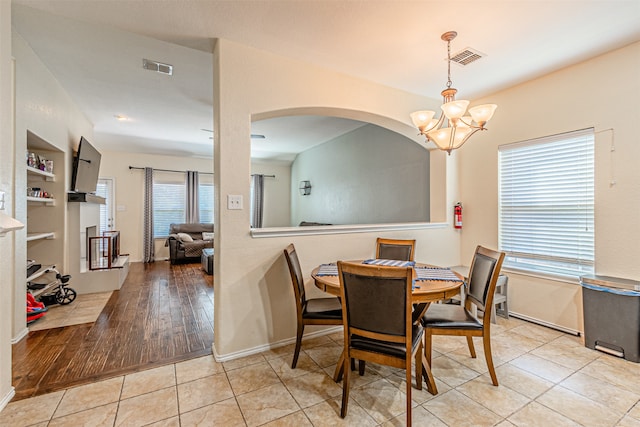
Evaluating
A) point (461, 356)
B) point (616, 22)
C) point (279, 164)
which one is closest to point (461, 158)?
point (616, 22)

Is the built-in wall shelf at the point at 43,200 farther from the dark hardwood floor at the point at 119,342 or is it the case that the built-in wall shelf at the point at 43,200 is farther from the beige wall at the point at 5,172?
the beige wall at the point at 5,172

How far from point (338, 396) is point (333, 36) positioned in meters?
2.74

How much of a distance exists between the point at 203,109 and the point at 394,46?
9.68 feet

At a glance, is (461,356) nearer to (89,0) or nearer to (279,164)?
(89,0)

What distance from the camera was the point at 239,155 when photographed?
2523mm

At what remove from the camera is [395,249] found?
3137mm

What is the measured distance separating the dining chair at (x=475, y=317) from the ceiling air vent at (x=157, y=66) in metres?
3.42

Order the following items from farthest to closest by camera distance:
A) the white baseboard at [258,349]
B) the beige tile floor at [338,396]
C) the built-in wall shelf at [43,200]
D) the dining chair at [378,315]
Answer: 1. the built-in wall shelf at [43,200]
2. the white baseboard at [258,349]
3. the beige tile floor at [338,396]
4. the dining chair at [378,315]

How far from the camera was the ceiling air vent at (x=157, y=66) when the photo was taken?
2965mm

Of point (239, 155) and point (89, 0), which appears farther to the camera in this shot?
point (239, 155)

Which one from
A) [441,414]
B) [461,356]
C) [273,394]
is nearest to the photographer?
[441,414]

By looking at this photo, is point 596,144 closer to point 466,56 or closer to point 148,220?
point 466,56

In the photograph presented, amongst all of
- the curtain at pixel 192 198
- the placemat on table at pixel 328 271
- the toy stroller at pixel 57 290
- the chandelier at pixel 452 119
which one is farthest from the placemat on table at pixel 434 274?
the curtain at pixel 192 198

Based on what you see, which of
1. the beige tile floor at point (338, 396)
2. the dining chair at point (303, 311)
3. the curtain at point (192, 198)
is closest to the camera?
the beige tile floor at point (338, 396)
